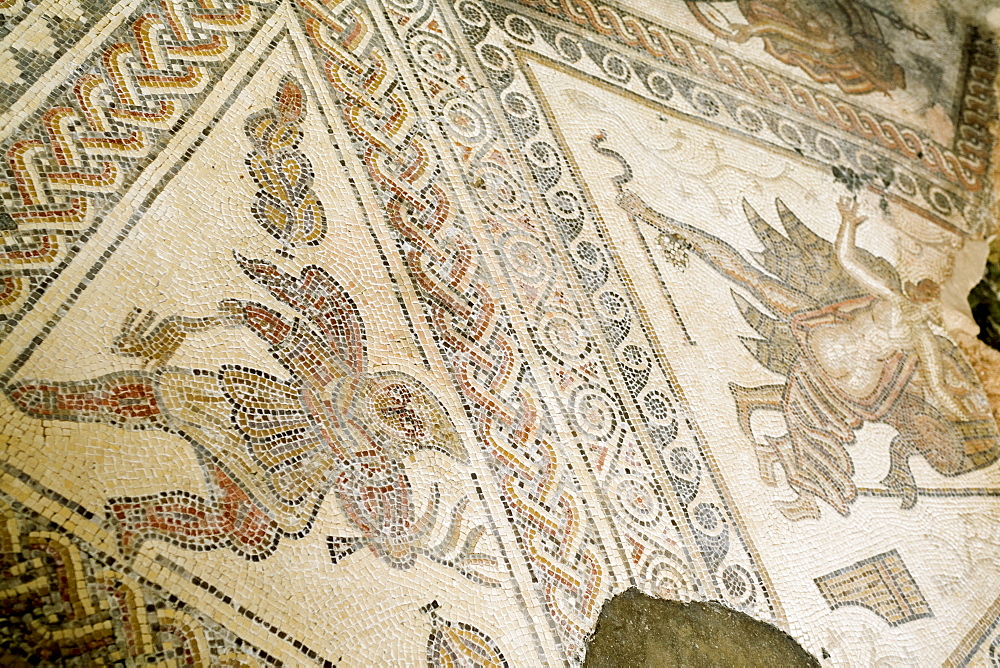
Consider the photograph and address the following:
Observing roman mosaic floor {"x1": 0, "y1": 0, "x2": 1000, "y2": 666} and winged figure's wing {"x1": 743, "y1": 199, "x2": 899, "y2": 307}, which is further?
winged figure's wing {"x1": 743, "y1": 199, "x2": 899, "y2": 307}

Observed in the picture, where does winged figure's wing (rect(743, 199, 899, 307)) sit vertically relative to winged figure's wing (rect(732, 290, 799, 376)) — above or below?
above

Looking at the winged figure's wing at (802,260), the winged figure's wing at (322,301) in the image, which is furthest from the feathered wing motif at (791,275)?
the winged figure's wing at (322,301)

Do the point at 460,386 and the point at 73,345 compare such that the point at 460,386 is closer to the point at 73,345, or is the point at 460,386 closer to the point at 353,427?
the point at 353,427

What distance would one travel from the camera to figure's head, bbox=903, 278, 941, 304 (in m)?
2.98

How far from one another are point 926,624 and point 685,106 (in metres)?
1.82

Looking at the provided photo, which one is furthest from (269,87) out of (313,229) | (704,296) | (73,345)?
(704,296)

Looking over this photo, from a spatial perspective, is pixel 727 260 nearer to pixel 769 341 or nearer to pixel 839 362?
pixel 769 341

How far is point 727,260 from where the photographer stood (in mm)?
2588

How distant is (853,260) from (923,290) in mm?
352

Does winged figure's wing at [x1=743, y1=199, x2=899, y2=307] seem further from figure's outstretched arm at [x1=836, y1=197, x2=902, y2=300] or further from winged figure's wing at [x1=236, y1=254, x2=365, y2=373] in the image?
winged figure's wing at [x1=236, y1=254, x2=365, y2=373]

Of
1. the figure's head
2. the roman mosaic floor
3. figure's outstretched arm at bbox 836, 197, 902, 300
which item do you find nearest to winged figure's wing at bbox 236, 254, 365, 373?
the roman mosaic floor

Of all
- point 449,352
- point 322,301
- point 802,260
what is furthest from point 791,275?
point 322,301

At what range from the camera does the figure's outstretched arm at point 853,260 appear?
2.89m

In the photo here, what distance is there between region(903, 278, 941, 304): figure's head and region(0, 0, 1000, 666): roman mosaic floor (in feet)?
0.07
